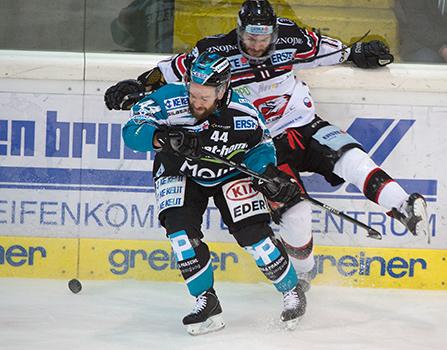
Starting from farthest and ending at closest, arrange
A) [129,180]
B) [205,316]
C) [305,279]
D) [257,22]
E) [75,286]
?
1. [129,180]
2. [305,279]
3. [75,286]
4. [257,22]
5. [205,316]

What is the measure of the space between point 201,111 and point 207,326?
84 cm

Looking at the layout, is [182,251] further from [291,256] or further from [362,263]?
[362,263]

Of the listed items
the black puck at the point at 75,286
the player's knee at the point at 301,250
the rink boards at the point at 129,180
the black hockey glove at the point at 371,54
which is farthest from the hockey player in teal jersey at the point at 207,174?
the black hockey glove at the point at 371,54

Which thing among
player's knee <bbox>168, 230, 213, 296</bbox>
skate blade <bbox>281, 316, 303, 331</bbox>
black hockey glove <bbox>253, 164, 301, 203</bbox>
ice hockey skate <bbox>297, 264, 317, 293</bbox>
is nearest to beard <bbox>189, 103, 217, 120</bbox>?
black hockey glove <bbox>253, 164, 301, 203</bbox>

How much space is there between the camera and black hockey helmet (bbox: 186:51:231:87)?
4.23 m

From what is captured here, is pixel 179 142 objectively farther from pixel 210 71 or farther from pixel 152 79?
pixel 152 79

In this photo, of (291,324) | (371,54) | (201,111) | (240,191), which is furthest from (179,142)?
(371,54)

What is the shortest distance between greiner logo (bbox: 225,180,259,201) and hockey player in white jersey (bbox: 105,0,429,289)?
45 centimetres

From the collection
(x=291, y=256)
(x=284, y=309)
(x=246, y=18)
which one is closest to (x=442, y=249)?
(x=291, y=256)

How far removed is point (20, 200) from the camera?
17.3 feet

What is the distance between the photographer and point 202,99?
429cm

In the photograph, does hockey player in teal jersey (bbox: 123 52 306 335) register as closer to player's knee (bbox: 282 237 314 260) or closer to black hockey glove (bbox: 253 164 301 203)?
black hockey glove (bbox: 253 164 301 203)

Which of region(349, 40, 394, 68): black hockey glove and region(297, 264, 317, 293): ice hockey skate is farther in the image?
region(349, 40, 394, 68): black hockey glove

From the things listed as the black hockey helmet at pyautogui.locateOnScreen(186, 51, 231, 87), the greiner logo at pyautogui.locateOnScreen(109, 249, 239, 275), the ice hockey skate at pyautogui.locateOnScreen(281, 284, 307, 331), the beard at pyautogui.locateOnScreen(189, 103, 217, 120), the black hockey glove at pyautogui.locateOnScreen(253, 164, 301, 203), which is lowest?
the greiner logo at pyautogui.locateOnScreen(109, 249, 239, 275)
